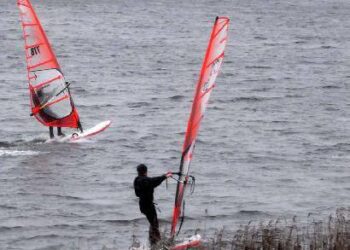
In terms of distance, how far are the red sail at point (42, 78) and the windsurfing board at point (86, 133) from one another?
475 mm

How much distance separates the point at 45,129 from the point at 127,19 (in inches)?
2327

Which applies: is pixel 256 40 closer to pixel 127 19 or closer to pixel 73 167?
pixel 127 19

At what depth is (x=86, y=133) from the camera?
35.2 metres

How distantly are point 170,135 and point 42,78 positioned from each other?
19.3 ft

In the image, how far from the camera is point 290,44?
74.6 m

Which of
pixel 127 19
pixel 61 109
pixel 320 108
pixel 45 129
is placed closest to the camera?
pixel 61 109

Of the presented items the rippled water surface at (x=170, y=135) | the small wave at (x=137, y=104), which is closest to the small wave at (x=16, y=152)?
the rippled water surface at (x=170, y=135)

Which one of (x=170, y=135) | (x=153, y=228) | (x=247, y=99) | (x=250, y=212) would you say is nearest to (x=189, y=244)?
(x=153, y=228)

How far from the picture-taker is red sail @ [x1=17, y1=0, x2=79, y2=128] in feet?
113

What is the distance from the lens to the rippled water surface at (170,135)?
976 inches

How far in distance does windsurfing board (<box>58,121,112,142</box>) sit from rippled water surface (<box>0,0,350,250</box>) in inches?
16.3

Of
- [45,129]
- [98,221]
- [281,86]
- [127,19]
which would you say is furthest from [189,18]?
[98,221]

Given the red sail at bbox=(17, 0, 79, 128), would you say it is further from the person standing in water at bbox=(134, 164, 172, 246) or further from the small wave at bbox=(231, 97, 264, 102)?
the person standing in water at bbox=(134, 164, 172, 246)

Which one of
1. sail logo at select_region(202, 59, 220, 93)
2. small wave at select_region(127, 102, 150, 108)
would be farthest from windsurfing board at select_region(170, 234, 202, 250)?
small wave at select_region(127, 102, 150, 108)
